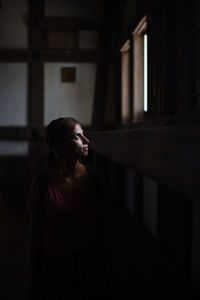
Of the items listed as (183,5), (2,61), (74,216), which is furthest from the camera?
(2,61)

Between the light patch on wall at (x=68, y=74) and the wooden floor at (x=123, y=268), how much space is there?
2.79 m

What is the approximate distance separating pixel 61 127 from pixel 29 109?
403 cm

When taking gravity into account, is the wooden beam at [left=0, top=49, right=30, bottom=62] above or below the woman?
above

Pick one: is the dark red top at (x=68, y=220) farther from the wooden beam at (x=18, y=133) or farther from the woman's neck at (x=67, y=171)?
the wooden beam at (x=18, y=133)

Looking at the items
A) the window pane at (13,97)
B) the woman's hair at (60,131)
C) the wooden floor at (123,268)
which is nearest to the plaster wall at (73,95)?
the window pane at (13,97)

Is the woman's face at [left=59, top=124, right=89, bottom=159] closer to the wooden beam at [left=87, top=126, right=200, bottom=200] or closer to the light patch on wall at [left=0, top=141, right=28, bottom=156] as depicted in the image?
the wooden beam at [left=87, top=126, right=200, bottom=200]

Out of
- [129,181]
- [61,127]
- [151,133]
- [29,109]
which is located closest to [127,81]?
[129,181]

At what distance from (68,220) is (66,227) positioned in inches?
1.5

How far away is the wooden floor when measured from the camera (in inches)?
90.0

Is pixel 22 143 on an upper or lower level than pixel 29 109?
lower

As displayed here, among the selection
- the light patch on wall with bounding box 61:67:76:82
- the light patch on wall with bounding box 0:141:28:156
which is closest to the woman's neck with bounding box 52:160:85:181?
the light patch on wall with bounding box 0:141:28:156

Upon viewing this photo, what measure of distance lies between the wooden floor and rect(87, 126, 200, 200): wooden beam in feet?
4.07

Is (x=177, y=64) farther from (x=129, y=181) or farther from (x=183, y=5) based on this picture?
(x=129, y=181)

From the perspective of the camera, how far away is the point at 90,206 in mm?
1711
